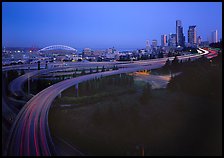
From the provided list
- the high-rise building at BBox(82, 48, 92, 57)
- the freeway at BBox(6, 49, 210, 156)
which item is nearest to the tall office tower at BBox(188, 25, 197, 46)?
the high-rise building at BBox(82, 48, 92, 57)

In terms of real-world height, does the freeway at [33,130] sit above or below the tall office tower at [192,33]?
below

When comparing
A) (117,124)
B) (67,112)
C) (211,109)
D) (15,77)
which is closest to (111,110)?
(117,124)

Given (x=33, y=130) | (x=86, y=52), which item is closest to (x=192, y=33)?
(x=86, y=52)

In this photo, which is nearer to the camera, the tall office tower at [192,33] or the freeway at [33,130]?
the freeway at [33,130]

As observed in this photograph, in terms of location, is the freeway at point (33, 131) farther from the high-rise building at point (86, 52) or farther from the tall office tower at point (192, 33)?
the tall office tower at point (192, 33)

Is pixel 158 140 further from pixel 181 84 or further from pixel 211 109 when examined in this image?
pixel 181 84

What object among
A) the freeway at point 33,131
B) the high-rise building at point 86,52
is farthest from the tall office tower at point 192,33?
the freeway at point 33,131

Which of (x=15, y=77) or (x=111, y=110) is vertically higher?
(x=15, y=77)

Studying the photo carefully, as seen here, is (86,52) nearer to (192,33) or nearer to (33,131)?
(192,33)

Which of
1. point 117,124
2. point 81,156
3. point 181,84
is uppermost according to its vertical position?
point 181,84

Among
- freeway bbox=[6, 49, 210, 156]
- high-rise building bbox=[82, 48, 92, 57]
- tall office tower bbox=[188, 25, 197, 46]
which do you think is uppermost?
tall office tower bbox=[188, 25, 197, 46]

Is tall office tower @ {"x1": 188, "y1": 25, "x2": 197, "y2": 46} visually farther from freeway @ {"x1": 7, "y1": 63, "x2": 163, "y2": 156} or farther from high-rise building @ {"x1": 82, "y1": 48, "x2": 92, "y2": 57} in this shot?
freeway @ {"x1": 7, "y1": 63, "x2": 163, "y2": 156}
